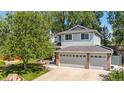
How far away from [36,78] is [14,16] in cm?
201

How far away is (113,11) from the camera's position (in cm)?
792

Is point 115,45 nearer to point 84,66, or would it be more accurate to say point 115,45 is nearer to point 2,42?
point 84,66

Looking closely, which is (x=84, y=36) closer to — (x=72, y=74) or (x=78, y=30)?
(x=78, y=30)

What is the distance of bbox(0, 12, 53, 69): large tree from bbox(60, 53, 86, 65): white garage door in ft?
1.83

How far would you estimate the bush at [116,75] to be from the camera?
25.9 feet

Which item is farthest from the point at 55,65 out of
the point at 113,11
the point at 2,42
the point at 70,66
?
the point at 113,11

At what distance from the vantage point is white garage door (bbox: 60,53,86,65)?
8.52 meters

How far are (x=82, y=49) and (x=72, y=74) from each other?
95 centimetres

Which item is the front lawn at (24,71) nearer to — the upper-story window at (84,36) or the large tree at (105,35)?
the upper-story window at (84,36)

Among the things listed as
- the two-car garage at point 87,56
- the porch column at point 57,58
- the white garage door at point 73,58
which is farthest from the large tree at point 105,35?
the porch column at point 57,58

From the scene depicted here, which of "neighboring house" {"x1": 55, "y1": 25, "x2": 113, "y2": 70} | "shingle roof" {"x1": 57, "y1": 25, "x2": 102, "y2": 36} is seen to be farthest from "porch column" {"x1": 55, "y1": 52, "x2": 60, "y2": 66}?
"shingle roof" {"x1": 57, "y1": 25, "x2": 102, "y2": 36}

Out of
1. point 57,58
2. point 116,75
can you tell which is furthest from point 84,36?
point 116,75

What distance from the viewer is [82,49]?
8594 millimetres
